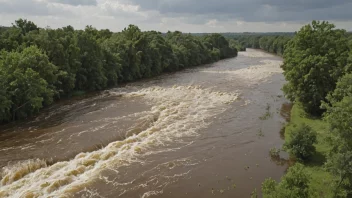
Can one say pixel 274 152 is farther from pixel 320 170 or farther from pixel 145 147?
pixel 145 147

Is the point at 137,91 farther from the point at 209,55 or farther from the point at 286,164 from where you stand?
the point at 209,55

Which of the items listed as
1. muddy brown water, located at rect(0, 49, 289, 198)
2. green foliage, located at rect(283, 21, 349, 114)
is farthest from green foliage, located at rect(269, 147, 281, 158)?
green foliage, located at rect(283, 21, 349, 114)

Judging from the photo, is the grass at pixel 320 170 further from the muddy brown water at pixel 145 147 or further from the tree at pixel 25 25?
the tree at pixel 25 25

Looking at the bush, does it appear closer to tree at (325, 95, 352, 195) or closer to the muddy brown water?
the muddy brown water

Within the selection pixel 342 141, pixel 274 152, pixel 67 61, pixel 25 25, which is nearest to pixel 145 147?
pixel 274 152

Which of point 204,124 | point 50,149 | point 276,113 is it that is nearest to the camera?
point 50,149

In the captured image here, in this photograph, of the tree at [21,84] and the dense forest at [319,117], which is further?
the tree at [21,84]

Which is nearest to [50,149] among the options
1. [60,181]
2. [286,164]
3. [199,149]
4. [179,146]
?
[60,181]

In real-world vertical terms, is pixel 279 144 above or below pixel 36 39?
below

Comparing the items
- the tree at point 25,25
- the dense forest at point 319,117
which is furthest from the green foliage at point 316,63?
the tree at point 25,25
